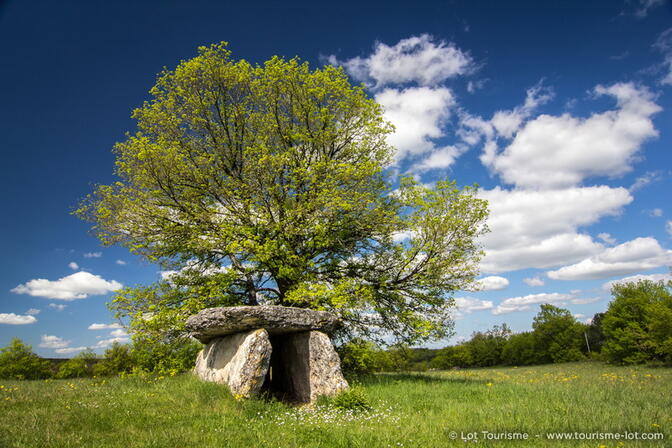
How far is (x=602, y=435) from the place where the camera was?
22.3 ft

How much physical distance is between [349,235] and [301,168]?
3.72 m

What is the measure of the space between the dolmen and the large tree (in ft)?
5.24

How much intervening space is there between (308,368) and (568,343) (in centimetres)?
6336

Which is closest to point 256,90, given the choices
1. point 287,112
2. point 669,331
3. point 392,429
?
point 287,112

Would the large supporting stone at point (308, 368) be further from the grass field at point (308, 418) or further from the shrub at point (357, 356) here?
the shrub at point (357, 356)

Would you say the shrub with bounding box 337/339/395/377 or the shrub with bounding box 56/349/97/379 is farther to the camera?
the shrub with bounding box 56/349/97/379

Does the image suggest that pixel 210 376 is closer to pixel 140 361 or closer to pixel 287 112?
pixel 140 361

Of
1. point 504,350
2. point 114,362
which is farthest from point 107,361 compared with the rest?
point 504,350

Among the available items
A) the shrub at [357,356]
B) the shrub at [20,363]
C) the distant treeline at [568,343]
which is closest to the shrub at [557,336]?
the distant treeline at [568,343]

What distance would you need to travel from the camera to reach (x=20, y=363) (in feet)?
102

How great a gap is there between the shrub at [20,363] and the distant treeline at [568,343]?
30.2 m

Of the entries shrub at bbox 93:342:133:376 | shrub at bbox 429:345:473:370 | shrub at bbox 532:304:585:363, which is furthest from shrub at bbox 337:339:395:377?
shrub at bbox 429:345:473:370

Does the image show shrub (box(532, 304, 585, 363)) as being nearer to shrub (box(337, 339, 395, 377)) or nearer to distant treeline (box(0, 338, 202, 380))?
shrub (box(337, 339, 395, 377))

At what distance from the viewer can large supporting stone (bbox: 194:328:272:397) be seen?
9906mm
